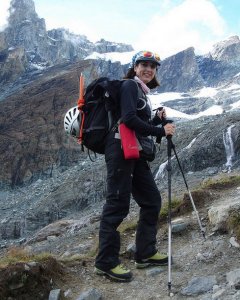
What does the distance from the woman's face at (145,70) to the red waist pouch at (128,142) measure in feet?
2.81

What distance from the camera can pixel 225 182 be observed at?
10.4m

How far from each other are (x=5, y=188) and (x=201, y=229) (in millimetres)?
60838

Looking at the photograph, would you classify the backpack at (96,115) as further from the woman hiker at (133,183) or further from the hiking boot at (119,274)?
the hiking boot at (119,274)

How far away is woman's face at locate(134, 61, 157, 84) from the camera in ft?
19.3

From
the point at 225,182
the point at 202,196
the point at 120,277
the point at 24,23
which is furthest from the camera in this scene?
the point at 24,23

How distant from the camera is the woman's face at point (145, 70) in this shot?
588cm

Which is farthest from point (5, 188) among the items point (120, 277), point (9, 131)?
point (120, 277)

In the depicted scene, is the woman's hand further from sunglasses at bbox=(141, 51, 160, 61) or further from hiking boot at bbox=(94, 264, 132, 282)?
hiking boot at bbox=(94, 264, 132, 282)

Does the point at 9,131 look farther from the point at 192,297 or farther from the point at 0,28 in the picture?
the point at 0,28

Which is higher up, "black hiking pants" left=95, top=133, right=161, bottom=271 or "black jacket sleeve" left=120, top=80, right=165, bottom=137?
"black jacket sleeve" left=120, top=80, right=165, bottom=137

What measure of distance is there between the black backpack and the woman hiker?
121mm

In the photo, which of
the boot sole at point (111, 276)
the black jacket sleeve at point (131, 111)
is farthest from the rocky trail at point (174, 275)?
the black jacket sleeve at point (131, 111)

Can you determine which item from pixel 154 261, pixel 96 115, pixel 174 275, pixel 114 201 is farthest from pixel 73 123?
pixel 174 275

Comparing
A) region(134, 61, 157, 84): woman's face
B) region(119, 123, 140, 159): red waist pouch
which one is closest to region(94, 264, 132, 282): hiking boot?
region(119, 123, 140, 159): red waist pouch
